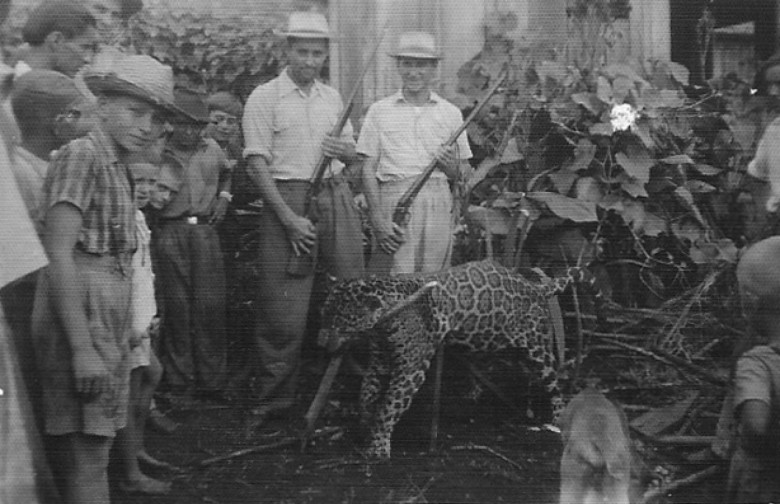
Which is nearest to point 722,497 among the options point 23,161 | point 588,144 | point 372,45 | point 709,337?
point 709,337

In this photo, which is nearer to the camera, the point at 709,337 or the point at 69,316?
the point at 69,316

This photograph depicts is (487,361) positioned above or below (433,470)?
above

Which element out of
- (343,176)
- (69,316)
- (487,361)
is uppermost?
(343,176)

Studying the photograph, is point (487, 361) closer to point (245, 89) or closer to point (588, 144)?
point (588, 144)

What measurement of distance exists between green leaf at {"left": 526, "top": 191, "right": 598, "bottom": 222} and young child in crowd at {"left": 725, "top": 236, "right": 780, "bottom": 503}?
46cm

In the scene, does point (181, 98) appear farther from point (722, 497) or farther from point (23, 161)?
point (722, 497)

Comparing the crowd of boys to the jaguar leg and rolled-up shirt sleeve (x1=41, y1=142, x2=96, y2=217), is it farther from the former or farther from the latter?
the jaguar leg

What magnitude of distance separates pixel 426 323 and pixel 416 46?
0.78m

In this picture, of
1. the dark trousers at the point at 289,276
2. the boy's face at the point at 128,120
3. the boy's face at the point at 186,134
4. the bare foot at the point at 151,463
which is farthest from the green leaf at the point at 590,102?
the bare foot at the point at 151,463

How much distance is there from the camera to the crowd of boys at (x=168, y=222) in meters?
2.81

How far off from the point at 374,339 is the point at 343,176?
468 millimetres

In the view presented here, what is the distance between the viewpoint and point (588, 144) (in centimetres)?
309

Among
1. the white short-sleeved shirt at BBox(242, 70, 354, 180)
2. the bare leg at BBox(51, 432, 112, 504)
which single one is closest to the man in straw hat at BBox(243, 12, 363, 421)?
the white short-sleeved shirt at BBox(242, 70, 354, 180)

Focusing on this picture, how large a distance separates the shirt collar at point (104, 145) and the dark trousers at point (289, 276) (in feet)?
1.47
